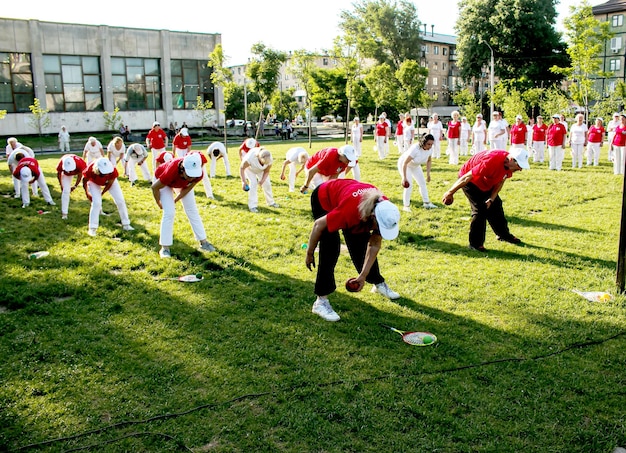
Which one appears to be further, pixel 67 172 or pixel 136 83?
pixel 136 83

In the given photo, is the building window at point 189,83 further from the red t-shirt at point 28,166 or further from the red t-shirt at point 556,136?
the red t-shirt at point 28,166

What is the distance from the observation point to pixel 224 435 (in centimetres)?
415

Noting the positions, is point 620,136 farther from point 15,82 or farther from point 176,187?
point 15,82

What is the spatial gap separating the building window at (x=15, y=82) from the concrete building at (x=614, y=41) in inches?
2405

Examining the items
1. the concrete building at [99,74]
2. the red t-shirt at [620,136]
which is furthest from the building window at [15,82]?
the red t-shirt at [620,136]

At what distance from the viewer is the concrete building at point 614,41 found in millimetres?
65500

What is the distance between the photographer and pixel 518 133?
69.0 feet

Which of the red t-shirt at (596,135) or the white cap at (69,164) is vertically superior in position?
the red t-shirt at (596,135)

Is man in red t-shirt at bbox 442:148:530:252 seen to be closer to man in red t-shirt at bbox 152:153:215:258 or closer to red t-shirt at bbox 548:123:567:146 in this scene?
man in red t-shirt at bbox 152:153:215:258

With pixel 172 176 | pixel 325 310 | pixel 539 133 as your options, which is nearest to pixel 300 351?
pixel 325 310

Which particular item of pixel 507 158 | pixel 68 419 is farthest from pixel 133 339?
pixel 507 158

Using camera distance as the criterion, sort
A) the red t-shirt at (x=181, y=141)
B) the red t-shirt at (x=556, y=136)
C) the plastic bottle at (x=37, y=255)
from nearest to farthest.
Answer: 1. the plastic bottle at (x=37, y=255)
2. the red t-shirt at (x=181, y=141)
3. the red t-shirt at (x=556, y=136)

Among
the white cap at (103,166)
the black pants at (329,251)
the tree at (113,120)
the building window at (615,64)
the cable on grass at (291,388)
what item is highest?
the building window at (615,64)

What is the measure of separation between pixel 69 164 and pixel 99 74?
3736 cm
